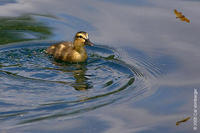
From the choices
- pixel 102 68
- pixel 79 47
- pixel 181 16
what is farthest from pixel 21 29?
pixel 181 16

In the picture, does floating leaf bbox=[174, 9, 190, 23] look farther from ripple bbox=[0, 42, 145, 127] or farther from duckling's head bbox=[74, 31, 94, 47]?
duckling's head bbox=[74, 31, 94, 47]

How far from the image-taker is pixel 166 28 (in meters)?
9.30

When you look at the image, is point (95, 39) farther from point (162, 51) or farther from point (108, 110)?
point (108, 110)

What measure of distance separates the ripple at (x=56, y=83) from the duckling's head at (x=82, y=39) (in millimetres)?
277

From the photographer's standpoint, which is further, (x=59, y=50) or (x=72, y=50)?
(x=72, y=50)

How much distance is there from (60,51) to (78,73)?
3.36 ft

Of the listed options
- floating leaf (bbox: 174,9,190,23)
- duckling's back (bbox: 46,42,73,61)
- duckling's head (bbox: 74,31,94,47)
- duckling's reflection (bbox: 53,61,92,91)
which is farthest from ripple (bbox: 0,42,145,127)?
floating leaf (bbox: 174,9,190,23)

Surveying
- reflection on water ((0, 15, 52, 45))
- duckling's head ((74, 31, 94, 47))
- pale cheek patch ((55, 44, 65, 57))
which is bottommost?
pale cheek patch ((55, 44, 65, 57))

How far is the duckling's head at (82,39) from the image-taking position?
8.58 meters

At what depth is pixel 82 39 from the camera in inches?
340

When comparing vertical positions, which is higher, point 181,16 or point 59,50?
point 181,16

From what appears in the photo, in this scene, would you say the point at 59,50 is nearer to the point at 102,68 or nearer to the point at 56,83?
the point at 102,68

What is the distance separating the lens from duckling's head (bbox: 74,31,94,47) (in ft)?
28.1

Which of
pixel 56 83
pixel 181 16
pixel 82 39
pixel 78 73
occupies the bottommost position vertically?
pixel 56 83
